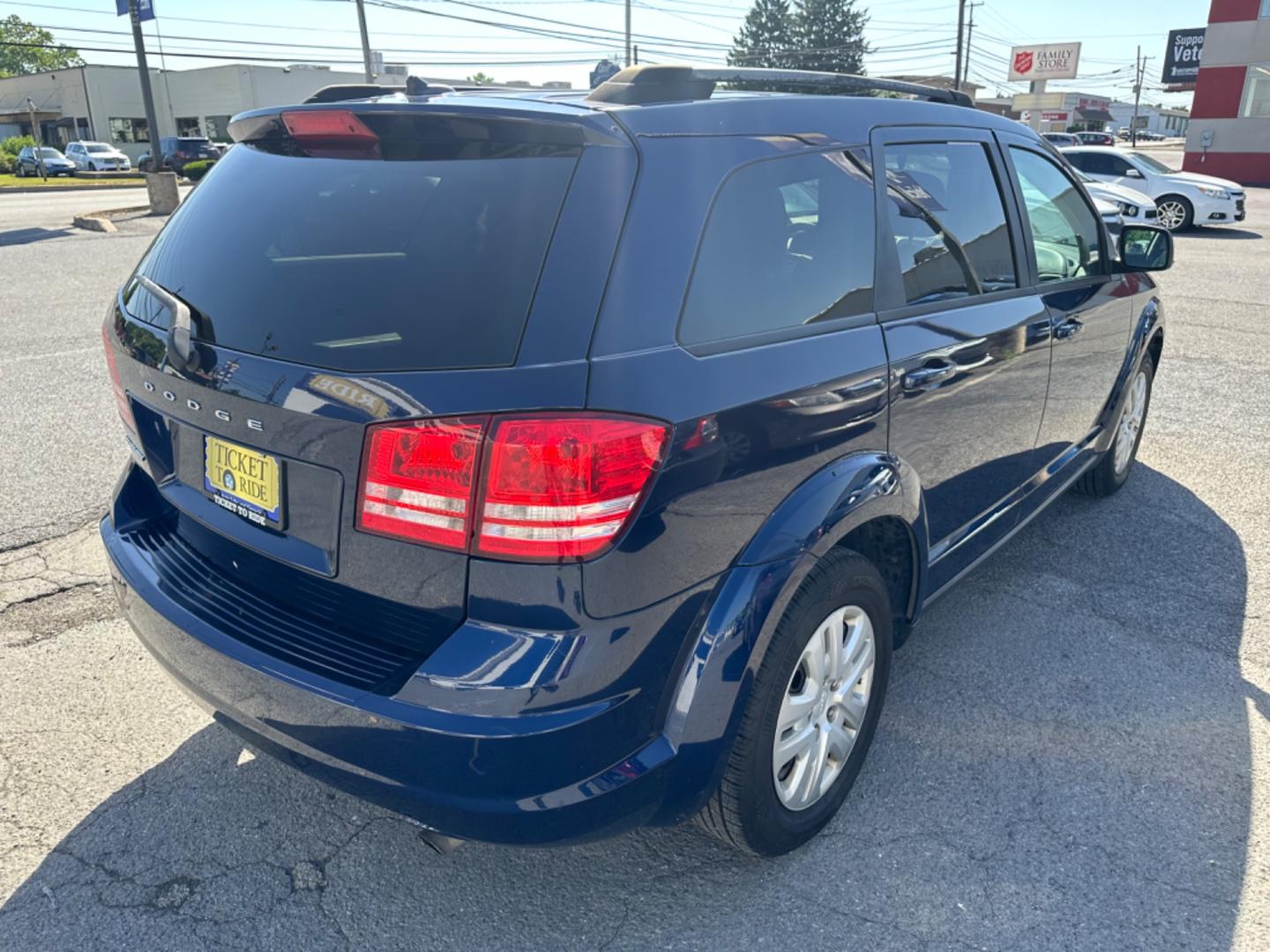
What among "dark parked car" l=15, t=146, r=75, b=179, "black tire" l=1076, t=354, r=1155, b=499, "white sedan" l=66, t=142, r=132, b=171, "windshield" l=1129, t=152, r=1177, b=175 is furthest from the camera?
"white sedan" l=66, t=142, r=132, b=171

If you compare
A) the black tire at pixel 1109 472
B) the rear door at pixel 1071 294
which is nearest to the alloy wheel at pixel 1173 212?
the black tire at pixel 1109 472

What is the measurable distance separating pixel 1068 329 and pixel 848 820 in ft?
6.67

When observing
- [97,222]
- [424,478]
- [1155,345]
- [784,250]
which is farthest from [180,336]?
[97,222]

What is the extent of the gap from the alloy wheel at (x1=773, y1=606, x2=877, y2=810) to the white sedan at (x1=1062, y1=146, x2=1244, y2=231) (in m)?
17.7

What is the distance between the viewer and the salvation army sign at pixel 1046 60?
62.5 metres

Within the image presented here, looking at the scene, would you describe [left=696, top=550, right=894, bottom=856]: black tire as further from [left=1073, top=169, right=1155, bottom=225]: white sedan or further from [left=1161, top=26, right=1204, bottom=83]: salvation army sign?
[left=1161, top=26, right=1204, bottom=83]: salvation army sign

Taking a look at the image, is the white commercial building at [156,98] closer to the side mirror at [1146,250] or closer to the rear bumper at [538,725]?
the side mirror at [1146,250]

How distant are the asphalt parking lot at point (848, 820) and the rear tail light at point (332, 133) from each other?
169cm

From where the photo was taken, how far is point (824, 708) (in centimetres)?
243

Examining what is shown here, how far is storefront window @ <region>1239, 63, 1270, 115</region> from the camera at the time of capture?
33.3 m

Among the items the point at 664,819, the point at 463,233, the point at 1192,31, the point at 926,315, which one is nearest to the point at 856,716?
the point at 664,819

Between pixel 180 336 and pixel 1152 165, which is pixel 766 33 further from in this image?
pixel 180 336

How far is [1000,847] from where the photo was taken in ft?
8.14

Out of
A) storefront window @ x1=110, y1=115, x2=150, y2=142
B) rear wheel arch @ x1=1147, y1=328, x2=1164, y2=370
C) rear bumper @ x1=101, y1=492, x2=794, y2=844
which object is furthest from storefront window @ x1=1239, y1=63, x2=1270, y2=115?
storefront window @ x1=110, y1=115, x2=150, y2=142
